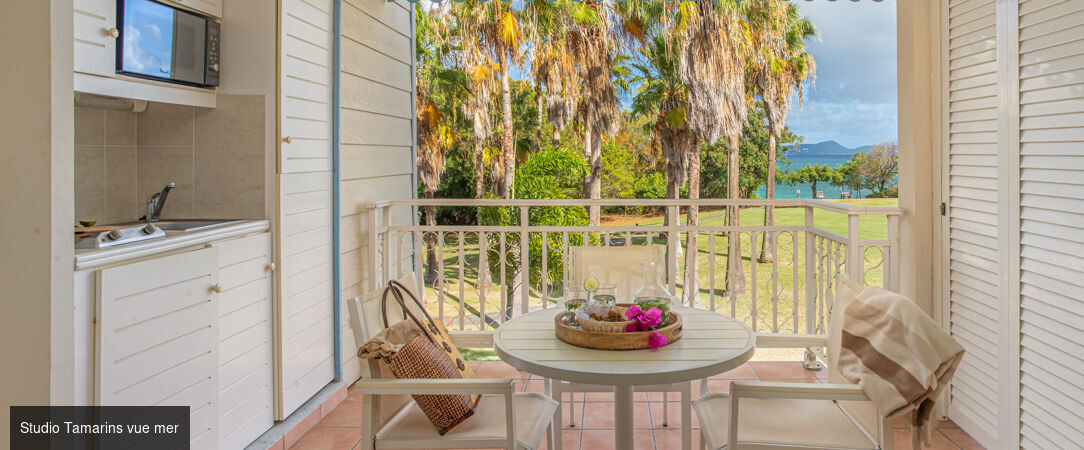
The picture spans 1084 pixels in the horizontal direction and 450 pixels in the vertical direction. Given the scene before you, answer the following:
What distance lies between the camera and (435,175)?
580 inches

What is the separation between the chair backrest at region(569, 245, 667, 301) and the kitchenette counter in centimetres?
133

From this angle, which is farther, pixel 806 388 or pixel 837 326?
pixel 837 326

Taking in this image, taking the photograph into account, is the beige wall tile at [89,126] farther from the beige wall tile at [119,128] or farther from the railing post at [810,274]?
the railing post at [810,274]

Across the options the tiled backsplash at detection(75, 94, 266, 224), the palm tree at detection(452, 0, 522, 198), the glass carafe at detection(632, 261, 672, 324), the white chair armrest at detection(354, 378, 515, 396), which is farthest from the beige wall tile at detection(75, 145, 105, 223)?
the palm tree at detection(452, 0, 522, 198)

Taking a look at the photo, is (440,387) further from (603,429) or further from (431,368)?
(603,429)

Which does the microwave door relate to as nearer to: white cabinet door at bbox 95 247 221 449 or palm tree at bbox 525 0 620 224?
white cabinet door at bbox 95 247 221 449

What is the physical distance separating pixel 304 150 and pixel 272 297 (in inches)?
26.5

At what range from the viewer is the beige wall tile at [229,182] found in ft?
8.64

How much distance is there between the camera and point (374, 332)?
76.3 inches

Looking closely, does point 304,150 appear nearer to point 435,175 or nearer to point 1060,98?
point 1060,98

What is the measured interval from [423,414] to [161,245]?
95 cm

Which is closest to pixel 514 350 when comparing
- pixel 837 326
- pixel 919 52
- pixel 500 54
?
pixel 837 326

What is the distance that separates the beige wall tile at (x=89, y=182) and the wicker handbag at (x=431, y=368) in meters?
1.43

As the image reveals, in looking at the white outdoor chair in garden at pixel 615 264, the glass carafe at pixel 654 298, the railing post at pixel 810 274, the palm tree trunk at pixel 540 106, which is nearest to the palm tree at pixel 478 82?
the palm tree trunk at pixel 540 106
